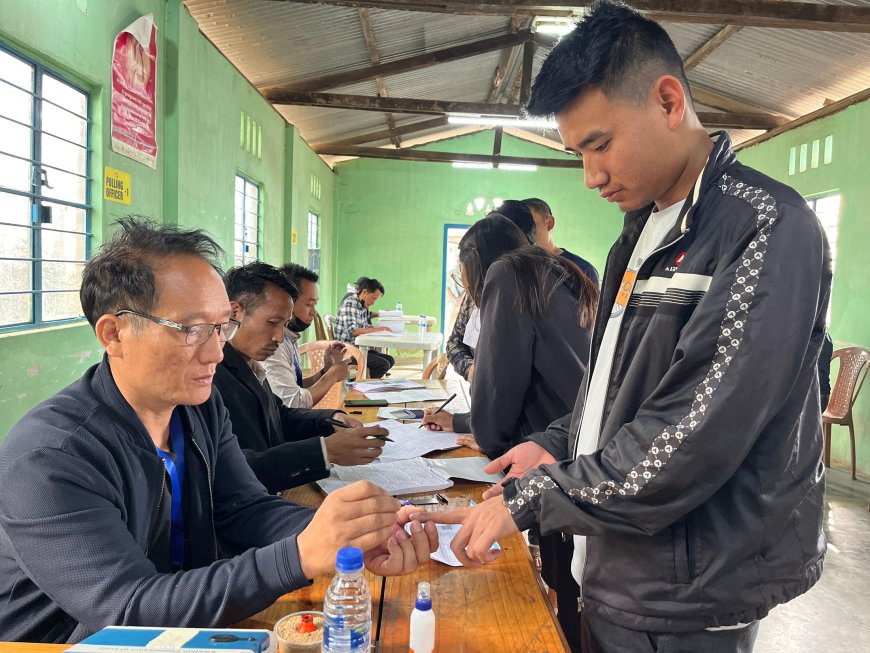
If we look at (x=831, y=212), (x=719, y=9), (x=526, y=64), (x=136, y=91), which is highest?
(x=526, y=64)

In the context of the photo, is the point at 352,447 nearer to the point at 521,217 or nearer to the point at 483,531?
the point at 483,531

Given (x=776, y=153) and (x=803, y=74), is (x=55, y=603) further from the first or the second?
(x=776, y=153)

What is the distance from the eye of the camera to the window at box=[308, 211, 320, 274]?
30.5 feet

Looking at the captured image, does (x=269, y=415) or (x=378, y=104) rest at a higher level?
(x=378, y=104)

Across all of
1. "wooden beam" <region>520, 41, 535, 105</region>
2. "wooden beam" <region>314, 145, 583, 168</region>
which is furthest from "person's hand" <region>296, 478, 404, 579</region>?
"wooden beam" <region>314, 145, 583, 168</region>

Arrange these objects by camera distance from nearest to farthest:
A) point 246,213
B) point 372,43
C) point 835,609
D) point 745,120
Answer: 1. point 835,609
2. point 372,43
3. point 246,213
4. point 745,120

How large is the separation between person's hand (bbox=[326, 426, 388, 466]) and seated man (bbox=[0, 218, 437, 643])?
40cm

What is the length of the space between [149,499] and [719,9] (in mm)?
4699

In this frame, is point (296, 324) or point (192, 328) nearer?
point (192, 328)

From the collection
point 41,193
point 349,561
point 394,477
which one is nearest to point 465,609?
point 349,561

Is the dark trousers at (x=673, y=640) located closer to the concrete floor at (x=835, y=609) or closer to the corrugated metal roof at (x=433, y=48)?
the concrete floor at (x=835, y=609)

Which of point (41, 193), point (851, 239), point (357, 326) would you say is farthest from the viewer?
point (357, 326)

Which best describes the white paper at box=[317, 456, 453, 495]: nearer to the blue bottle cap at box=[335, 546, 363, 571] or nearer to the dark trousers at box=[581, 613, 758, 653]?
the dark trousers at box=[581, 613, 758, 653]

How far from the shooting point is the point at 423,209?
11.3 metres
